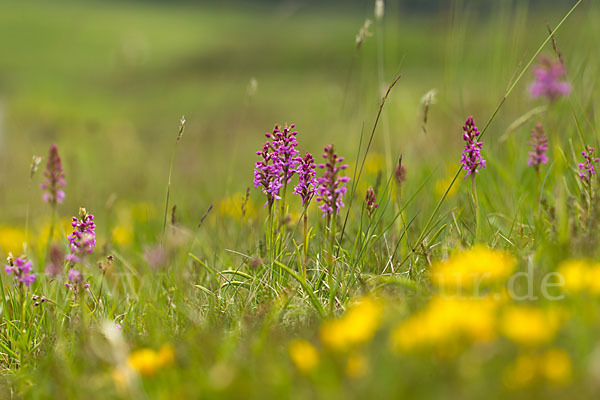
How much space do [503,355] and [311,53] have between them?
2264 cm

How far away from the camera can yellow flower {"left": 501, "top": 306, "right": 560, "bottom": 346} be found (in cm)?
114

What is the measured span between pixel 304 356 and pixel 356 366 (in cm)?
11

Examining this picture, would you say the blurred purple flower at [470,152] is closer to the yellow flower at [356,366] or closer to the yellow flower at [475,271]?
the yellow flower at [475,271]

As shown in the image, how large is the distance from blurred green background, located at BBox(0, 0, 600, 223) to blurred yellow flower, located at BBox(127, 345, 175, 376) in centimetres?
137

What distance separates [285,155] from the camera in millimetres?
2197

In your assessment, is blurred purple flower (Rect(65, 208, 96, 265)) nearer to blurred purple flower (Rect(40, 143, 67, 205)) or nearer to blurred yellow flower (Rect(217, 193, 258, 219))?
blurred purple flower (Rect(40, 143, 67, 205))

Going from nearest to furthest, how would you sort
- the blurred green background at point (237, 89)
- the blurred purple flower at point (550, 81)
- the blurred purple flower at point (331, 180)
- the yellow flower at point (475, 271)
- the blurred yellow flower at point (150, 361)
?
the yellow flower at point (475, 271)
the blurred yellow flower at point (150, 361)
the blurred purple flower at point (331, 180)
the blurred purple flower at point (550, 81)
the blurred green background at point (237, 89)

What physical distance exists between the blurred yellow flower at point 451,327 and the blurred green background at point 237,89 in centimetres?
130

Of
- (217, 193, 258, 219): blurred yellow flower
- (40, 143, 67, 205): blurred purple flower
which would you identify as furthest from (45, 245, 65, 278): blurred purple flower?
(217, 193, 258, 219): blurred yellow flower

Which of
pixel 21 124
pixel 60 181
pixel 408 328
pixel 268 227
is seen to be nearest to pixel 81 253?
pixel 60 181

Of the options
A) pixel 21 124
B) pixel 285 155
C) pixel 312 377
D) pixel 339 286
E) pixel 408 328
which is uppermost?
pixel 285 155

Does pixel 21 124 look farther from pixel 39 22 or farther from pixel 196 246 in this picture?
pixel 39 22

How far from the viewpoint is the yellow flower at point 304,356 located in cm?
131

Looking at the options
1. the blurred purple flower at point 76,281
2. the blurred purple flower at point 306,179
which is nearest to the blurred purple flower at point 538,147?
the blurred purple flower at point 306,179
